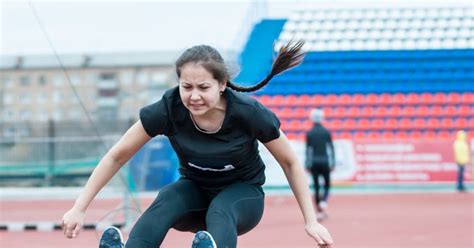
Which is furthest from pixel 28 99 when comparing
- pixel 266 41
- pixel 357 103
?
pixel 357 103

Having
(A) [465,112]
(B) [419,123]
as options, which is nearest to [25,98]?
(B) [419,123]

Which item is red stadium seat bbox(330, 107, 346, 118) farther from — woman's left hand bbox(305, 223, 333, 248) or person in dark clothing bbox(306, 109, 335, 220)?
woman's left hand bbox(305, 223, 333, 248)

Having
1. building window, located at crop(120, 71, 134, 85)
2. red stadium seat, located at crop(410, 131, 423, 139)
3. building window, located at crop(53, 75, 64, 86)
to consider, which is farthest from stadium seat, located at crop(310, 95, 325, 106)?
building window, located at crop(53, 75, 64, 86)

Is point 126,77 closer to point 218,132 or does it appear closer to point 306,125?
point 306,125

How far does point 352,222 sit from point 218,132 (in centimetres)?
873

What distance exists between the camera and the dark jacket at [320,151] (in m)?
13.0

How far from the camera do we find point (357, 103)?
24375 mm

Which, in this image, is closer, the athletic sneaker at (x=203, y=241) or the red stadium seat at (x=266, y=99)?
the athletic sneaker at (x=203, y=241)

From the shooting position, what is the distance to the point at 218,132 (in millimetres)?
4090

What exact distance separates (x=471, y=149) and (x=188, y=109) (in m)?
17.3

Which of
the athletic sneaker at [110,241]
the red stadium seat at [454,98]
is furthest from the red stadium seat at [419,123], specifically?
the athletic sneaker at [110,241]

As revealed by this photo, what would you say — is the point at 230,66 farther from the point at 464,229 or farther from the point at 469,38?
the point at 469,38

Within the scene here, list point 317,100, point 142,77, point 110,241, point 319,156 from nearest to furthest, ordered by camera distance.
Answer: point 110,241, point 319,156, point 317,100, point 142,77

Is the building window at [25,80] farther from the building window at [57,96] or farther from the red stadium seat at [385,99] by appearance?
the red stadium seat at [385,99]
